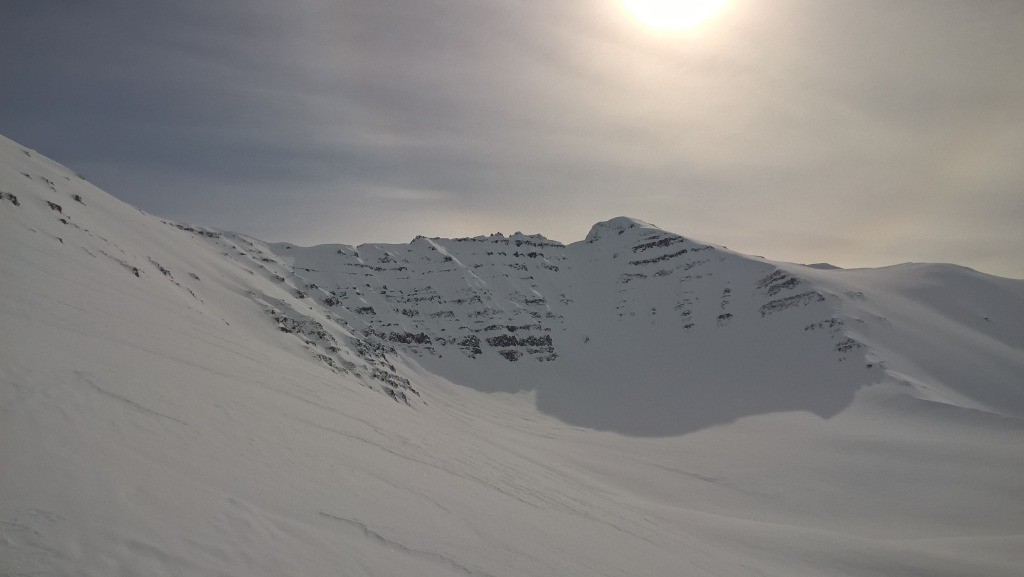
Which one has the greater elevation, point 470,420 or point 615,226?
point 615,226

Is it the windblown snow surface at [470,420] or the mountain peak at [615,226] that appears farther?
the mountain peak at [615,226]

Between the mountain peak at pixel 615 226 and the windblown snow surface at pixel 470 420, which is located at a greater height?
the mountain peak at pixel 615 226

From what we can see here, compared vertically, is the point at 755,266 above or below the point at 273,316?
above

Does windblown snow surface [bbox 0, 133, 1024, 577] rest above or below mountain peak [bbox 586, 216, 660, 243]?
below

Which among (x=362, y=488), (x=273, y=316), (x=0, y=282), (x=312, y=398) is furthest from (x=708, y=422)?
(x=0, y=282)

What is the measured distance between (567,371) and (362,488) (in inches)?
3211

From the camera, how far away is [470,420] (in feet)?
164

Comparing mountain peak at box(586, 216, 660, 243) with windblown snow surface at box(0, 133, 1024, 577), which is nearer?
windblown snow surface at box(0, 133, 1024, 577)

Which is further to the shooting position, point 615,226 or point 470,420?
point 615,226

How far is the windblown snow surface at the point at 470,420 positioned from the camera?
21.1ft

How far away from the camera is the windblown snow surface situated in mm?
6438

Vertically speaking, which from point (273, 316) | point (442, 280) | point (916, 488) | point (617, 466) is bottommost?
point (617, 466)

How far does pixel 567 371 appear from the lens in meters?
89.0

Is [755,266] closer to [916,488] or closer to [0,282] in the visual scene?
[916,488]
